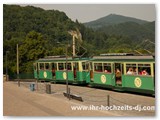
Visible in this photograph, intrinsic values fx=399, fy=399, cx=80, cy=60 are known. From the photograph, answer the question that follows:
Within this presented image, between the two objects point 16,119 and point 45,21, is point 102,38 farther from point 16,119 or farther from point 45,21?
point 16,119

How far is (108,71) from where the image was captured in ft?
77.7

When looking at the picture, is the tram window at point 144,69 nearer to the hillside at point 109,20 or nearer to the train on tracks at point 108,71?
the train on tracks at point 108,71

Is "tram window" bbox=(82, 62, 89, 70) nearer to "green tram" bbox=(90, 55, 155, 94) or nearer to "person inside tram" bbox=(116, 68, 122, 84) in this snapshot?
"green tram" bbox=(90, 55, 155, 94)

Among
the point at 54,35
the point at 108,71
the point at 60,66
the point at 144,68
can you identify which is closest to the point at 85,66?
the point at 60,66

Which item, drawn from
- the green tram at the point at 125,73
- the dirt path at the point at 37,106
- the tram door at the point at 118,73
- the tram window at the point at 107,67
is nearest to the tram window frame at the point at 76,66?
the green tram at the point at 125,73

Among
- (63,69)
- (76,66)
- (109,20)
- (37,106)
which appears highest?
(109,20)

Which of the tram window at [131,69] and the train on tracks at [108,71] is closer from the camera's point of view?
the train on tracks at [108,71]

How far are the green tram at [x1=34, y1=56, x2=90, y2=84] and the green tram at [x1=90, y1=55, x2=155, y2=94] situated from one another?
1.38 m

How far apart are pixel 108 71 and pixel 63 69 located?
5.33m

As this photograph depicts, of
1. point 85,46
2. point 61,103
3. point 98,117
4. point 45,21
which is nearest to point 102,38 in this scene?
point 85,46

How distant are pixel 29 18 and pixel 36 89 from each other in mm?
5898

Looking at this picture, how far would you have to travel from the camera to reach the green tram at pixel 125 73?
20.3 metres

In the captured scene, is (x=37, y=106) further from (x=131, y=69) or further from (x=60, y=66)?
(x=60, y=66)

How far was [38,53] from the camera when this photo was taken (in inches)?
1026
